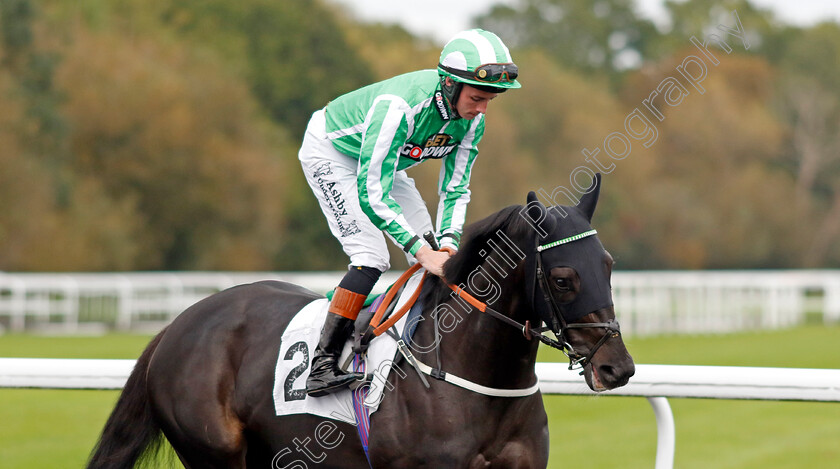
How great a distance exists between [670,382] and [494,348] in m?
0.97

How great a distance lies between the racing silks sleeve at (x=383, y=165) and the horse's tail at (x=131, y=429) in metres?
1.39

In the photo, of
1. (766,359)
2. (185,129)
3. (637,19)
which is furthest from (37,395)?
(637,19)

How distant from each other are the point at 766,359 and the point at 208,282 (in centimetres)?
967

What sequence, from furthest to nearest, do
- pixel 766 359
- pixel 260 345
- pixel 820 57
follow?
pixel 820 57 < pixel 766 359 < pixel 260 345

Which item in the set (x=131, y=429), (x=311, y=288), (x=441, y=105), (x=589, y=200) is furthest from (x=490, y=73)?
(x=311, y=288)

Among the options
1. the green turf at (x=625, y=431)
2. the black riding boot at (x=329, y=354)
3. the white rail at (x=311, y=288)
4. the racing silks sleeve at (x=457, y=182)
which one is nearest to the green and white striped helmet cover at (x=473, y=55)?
the racing silks sleeve at (x=457, y=182)

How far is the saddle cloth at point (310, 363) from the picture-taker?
366 centimetres

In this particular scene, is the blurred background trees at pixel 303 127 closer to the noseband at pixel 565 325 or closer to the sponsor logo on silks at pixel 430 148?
the sponsor logo on silks at pixel 430 148

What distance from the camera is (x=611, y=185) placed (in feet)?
134

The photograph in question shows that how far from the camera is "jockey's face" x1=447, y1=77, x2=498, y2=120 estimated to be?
12.2 ft

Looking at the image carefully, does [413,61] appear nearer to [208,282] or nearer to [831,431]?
[208,282]

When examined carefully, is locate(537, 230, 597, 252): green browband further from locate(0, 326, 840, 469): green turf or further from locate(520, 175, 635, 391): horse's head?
locate(0, 326, 840, 469): green turf

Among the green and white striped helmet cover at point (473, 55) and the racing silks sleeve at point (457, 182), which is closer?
the green and white striped helmet cover at point (473, 55)

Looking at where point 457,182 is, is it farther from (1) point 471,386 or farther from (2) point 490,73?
(1) point 471,386
